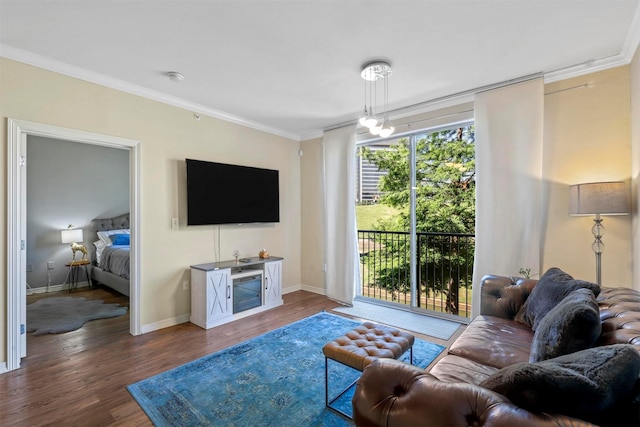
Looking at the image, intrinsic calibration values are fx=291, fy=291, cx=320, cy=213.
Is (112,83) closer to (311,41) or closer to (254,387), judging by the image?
(311,41)

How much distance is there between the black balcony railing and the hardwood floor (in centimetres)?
89

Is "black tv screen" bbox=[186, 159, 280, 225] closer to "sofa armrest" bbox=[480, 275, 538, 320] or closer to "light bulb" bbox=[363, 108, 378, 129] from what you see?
"light bulb" bbox=[363, 108, 378, 129]

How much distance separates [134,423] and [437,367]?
73.2 inches

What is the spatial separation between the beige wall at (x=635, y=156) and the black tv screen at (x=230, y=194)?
3887mm

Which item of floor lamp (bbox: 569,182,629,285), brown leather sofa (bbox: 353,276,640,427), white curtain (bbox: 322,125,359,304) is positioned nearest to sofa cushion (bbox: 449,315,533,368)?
brown leather sofa (bbox: 353,276,640,427)

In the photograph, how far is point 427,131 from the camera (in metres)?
3.68

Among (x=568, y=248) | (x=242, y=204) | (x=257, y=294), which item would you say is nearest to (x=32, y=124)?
(x=242, y=204)

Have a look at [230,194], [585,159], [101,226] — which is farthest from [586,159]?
[101,226]

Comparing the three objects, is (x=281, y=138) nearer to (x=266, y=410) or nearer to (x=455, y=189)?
(x=455, y=189)

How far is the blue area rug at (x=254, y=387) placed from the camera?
6.00ft

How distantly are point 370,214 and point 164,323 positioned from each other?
10.1ft

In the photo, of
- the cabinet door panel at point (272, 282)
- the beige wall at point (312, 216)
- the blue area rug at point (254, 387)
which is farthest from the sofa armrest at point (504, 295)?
the beige wall at point (312, 216)

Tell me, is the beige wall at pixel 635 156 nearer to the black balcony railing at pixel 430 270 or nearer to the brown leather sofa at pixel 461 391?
the brown leather sofa at pixel 461 391

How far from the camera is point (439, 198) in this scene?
12.5 ft
